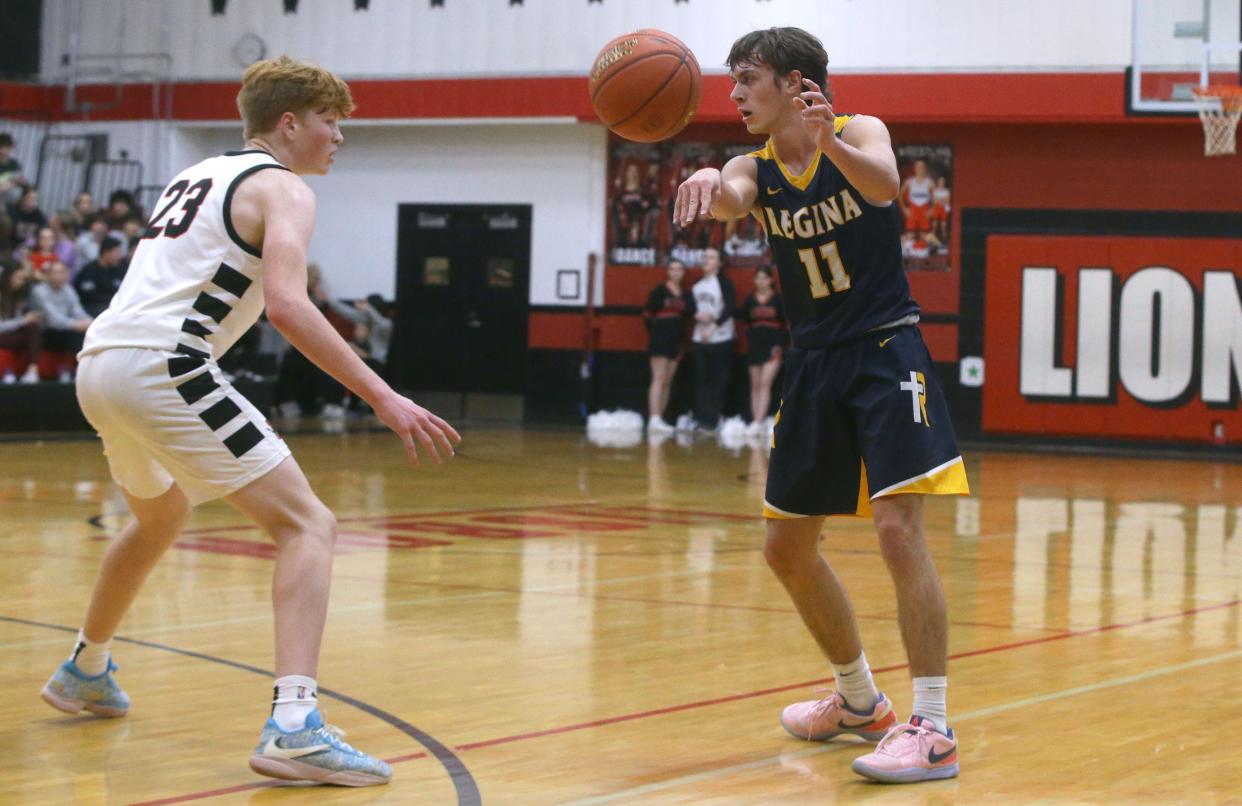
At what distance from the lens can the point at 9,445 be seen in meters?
14.1

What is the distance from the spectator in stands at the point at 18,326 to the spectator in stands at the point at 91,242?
1.73 metres

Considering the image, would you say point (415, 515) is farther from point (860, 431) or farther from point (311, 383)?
point (311, 383)

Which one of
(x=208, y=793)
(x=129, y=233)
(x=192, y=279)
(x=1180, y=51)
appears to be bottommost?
(x=208, y=793)

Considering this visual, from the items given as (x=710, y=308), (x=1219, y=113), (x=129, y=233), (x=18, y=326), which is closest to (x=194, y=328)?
(x=18, y=326)

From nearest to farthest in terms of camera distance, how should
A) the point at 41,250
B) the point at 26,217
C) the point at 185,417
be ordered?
1. the point at 185,417
2. the point at 41,250
3. the point at 26,217

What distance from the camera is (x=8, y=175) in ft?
59.1

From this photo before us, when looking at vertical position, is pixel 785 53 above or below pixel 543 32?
below

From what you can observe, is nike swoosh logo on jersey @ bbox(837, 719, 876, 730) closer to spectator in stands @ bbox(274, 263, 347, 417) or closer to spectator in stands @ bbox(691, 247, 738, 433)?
spectator in stands @ bbox(691, 247, 738, 433)

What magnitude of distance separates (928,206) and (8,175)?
9.80 metres

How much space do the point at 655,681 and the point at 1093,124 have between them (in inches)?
544

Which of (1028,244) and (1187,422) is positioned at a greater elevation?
(1028,244)

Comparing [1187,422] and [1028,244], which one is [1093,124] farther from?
[1187,422]

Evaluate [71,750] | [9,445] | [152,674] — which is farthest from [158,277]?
[9,445]

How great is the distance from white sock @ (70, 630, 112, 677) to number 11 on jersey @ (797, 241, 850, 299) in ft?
7.10
